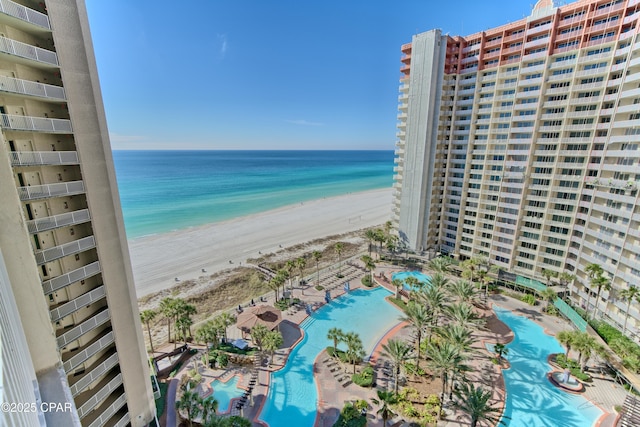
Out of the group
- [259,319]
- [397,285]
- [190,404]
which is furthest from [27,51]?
[397,285]

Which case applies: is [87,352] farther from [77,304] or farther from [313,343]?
[313,343]

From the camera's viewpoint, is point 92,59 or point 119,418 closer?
point 92,59

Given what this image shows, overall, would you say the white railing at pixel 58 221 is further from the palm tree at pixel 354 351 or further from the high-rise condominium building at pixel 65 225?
the palm tree at pixel 354 351

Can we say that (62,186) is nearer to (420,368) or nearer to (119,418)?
(119,418)

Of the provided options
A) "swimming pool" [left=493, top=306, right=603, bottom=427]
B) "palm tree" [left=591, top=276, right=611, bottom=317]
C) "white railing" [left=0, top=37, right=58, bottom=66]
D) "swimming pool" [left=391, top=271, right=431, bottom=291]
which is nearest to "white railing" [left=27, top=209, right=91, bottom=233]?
"white railing" [left=0, top=37, right=58, bottom=66]

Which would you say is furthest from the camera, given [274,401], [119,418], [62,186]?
[274,401]

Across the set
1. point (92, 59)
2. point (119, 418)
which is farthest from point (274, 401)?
point (92, 59)

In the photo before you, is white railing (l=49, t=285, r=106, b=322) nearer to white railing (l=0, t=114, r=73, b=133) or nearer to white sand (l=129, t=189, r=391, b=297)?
white railing (l=0, t=114, r=73, b=133)

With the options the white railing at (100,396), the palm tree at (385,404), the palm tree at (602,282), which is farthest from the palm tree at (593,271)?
the white railing at (100,396)
